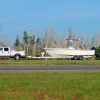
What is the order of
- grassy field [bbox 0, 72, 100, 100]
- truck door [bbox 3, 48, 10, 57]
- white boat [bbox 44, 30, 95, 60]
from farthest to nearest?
white boat [bbox 44, 30, 95, 60] → truck door [bbox 3, 48, 10, 57] → grassy field [bbox 0, 72, 100, 100]

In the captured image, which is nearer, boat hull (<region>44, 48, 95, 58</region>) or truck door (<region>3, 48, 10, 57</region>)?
truck door (<region>3, 48, 10, 57</region>)

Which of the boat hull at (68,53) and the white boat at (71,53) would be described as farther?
the boat hull at (68,53)

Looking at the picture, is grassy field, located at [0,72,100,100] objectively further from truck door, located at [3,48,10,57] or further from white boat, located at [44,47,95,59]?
white boat, located at [44,47,95,59]

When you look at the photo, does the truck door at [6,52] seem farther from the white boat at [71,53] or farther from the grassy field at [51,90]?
the grassy field at [51,90]

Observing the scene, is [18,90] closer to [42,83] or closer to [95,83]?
[42,83]

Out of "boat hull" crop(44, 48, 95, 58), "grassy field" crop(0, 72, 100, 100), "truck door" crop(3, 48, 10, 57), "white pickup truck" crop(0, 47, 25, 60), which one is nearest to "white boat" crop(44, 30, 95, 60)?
"boat hull" crop(44, 48, 95, 58)

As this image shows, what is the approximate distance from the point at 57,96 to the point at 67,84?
2.96m

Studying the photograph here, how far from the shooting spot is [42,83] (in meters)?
16.4

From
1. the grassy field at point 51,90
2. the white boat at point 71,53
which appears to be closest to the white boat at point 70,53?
the white boat at point 71,53

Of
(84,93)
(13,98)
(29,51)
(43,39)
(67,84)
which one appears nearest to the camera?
(13,98)

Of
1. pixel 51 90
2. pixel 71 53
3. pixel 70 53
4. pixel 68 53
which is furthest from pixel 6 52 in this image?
pixel 51 90

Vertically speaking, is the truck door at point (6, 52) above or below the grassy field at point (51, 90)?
above

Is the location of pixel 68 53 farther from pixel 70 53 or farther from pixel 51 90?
pixel 51 90

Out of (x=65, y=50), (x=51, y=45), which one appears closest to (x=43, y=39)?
(x=51, y=45)
